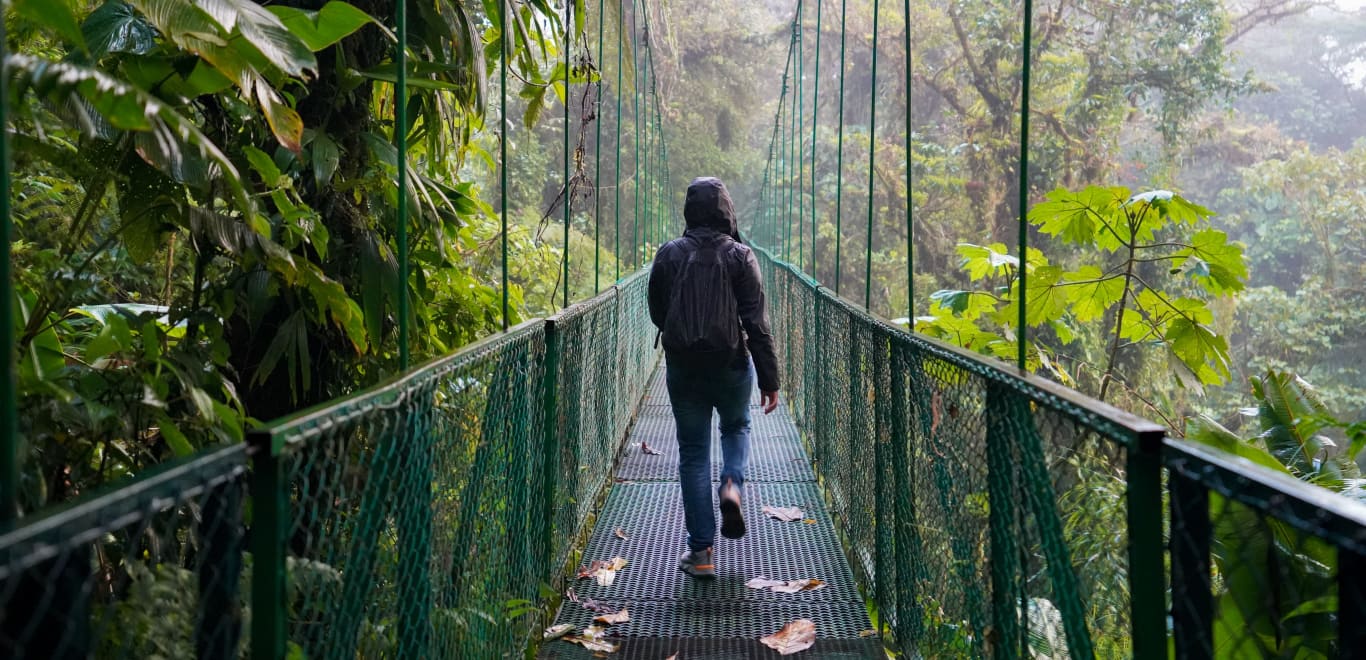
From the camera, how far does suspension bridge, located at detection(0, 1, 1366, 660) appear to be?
3.20 ft

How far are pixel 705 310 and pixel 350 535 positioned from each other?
143 cm

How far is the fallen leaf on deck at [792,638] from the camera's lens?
8.48ft

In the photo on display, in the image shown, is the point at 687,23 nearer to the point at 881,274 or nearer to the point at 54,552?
the point at 881,274

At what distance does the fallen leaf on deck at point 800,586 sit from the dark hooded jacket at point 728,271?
581mm

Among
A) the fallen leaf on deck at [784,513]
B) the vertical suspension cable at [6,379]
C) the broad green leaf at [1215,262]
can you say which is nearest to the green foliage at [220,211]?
the vertical suspension cable at [6,379]

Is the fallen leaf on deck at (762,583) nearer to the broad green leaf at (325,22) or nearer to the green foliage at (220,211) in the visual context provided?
the green foliage at (220,211)

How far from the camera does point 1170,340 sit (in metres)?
3.88

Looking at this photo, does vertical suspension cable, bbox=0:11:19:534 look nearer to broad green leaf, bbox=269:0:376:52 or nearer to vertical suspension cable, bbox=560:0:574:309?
broad green leaf, bbox=269:0:376:52

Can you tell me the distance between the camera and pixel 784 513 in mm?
3922

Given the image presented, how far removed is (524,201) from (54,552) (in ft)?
51.8

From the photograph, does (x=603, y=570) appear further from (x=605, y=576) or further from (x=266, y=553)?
(x=266, y=553)

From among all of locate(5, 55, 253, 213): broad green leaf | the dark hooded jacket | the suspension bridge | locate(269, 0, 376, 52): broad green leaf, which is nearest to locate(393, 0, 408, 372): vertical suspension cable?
the suspension bridge

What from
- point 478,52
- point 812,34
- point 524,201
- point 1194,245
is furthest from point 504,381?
point 812,34

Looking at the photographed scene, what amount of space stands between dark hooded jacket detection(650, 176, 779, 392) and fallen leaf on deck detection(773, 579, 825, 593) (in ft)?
1.91
